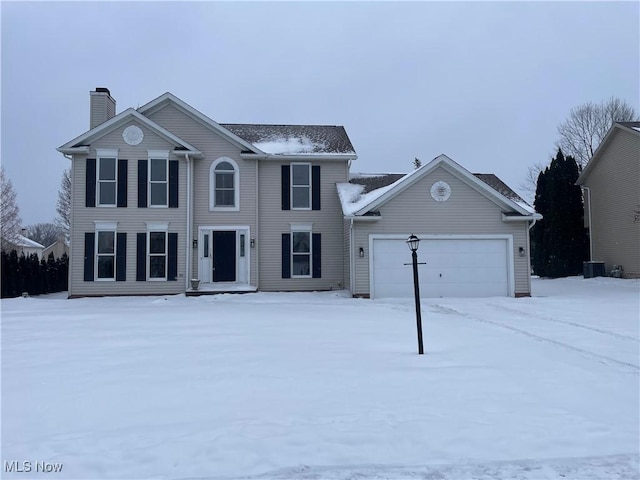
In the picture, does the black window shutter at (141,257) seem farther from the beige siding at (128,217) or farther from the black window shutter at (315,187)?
the black window shutter at (315,187)

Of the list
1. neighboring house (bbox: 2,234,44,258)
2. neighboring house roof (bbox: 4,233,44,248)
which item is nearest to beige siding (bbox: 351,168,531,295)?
neighboring house (bbox: 2,234,44,258)

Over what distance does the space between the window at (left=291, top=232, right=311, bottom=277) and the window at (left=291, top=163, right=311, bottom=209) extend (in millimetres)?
1154

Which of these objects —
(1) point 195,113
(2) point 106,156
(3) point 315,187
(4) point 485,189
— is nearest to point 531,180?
(4) point 485,189

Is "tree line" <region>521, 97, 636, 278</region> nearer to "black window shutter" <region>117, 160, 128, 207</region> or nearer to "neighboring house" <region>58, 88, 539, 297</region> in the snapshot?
"neighboring house" <region>58, 88, 539, 297</region>

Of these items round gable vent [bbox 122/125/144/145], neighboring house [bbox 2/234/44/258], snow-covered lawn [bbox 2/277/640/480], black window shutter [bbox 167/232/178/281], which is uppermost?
round gable vent [bbox 122/125/144/145]

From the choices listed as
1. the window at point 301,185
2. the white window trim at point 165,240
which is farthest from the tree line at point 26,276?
the window at point 301,185

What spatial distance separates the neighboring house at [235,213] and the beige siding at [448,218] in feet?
0.11

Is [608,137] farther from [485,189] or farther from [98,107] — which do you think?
[98,107]

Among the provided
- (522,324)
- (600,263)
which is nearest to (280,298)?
(522,324)

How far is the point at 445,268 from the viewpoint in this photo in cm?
1716

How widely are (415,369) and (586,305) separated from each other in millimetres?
9871

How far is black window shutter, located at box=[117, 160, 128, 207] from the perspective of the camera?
17.9 m

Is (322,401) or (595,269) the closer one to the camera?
(322,401)

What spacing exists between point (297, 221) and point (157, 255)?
5.25 metres
